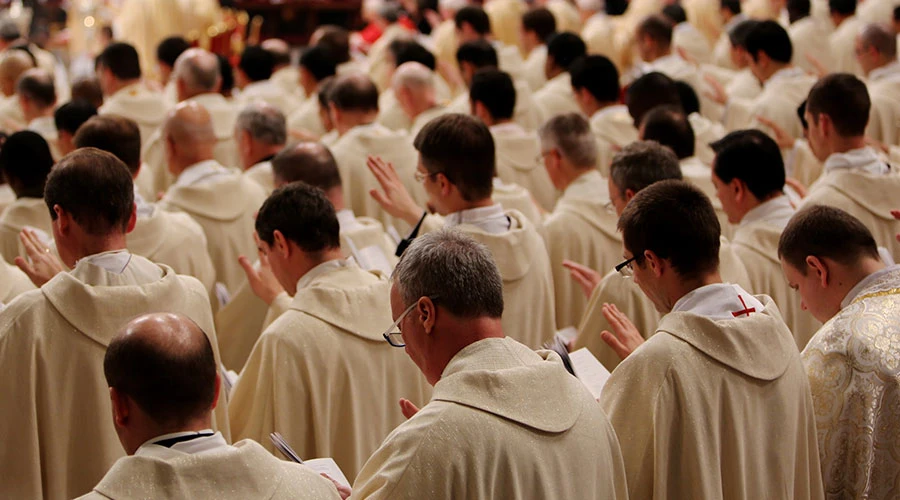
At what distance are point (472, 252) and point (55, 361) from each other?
1429 mm

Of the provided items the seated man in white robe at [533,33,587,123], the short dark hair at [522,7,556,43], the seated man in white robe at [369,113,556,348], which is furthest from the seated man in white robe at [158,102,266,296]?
the short dark hair at [522,7,556,43]

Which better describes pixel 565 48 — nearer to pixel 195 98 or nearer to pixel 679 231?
pixel 195 98

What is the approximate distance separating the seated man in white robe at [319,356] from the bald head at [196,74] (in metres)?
3.93

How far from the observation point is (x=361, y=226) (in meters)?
4.78

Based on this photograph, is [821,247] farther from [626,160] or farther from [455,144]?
[455,144]

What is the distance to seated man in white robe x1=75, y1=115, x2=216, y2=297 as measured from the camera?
492 cm

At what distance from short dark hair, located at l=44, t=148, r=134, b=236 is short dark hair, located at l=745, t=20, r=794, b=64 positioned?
17.7 feet

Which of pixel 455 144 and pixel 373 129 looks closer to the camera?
pixel 455 144

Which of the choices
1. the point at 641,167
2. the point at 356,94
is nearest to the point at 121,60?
the point at 356,94

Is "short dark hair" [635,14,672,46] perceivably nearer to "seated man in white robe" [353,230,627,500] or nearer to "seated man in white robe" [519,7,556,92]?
"seated man in white robe" [519,7,556,92]

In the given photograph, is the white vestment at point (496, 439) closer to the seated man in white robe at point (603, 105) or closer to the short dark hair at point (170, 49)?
the seated man in white robe at point (603, 105)

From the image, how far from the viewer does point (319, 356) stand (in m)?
3.70

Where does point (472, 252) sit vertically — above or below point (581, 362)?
above

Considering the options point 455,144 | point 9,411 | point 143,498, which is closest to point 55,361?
point 9,411
